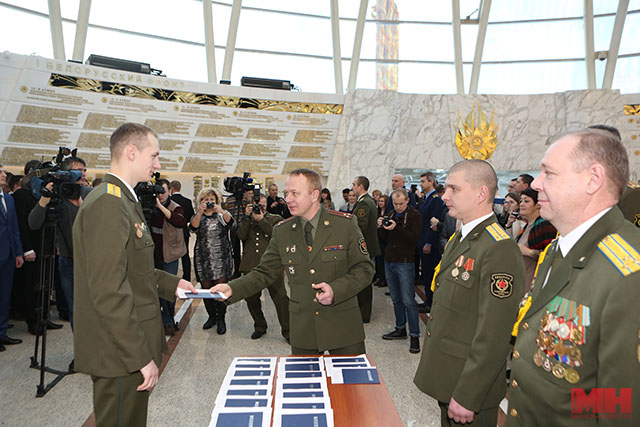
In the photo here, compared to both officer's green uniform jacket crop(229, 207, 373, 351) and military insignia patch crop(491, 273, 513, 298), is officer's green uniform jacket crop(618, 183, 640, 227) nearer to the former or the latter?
military insignia patch crop(491, 273, 513, 298)

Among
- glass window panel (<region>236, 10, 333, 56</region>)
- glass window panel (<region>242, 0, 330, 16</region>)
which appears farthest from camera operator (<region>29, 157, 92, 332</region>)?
glass window panel (<region>242, 0, 330, 16</region>)

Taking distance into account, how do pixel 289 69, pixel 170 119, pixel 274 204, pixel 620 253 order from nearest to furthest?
pixel 620 253
pixel 274 204
pixel 170 119
pixel 289 69

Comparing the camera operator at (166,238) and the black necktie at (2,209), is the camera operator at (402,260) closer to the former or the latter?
the camera operator at (166,238)

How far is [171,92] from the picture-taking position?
784 cm

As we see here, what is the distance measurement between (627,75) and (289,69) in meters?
8.53

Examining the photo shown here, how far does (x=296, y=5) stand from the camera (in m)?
9.18

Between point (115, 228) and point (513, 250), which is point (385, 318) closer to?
point (513, 250)

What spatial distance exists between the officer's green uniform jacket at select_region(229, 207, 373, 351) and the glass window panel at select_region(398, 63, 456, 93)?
865 centimetres

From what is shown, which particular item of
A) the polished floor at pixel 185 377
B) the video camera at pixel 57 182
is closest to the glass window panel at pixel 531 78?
the polished floor at pixel 185 377

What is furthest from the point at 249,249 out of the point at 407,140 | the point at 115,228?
the point at 407,140

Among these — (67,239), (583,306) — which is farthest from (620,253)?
(67,239)

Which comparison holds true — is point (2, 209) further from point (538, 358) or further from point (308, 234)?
point (538, 358)

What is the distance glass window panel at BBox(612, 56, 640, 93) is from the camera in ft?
31.1

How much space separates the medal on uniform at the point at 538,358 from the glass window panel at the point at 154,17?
922 centimetres
